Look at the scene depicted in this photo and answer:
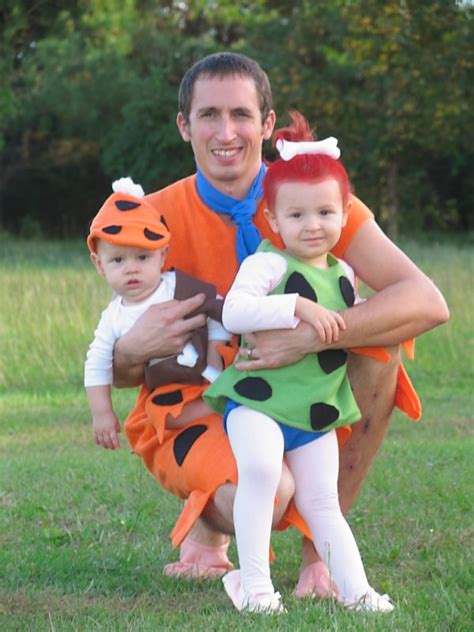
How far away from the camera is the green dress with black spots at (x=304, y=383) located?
12.1ft

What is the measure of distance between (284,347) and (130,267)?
1.95 feet

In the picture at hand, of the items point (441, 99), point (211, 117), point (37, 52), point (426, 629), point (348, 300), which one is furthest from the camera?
point (37, 52)

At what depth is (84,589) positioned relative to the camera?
402 centimetres

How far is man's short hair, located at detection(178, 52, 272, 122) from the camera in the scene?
426 centimetres

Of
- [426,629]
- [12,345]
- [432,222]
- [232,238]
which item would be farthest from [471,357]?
[432,222]

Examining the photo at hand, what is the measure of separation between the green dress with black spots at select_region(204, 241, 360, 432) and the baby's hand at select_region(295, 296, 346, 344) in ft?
0.19

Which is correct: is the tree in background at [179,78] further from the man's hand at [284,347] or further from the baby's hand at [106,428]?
the man's hand at [284,347]

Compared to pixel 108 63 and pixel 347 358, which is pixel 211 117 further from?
pixel 108 63

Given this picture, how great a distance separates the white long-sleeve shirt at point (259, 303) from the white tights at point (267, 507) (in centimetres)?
25

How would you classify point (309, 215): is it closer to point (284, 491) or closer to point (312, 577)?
point (284, 491)

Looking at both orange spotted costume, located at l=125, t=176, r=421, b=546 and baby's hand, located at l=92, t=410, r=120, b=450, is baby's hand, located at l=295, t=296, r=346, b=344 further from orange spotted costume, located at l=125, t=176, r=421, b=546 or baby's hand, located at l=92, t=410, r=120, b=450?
baby's hand, located at l=92, t=410, r=120, b=450

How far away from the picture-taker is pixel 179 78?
112 feet

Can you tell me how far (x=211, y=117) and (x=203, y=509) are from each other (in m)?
1.30

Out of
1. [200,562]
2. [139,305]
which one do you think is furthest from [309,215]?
[200,562]
